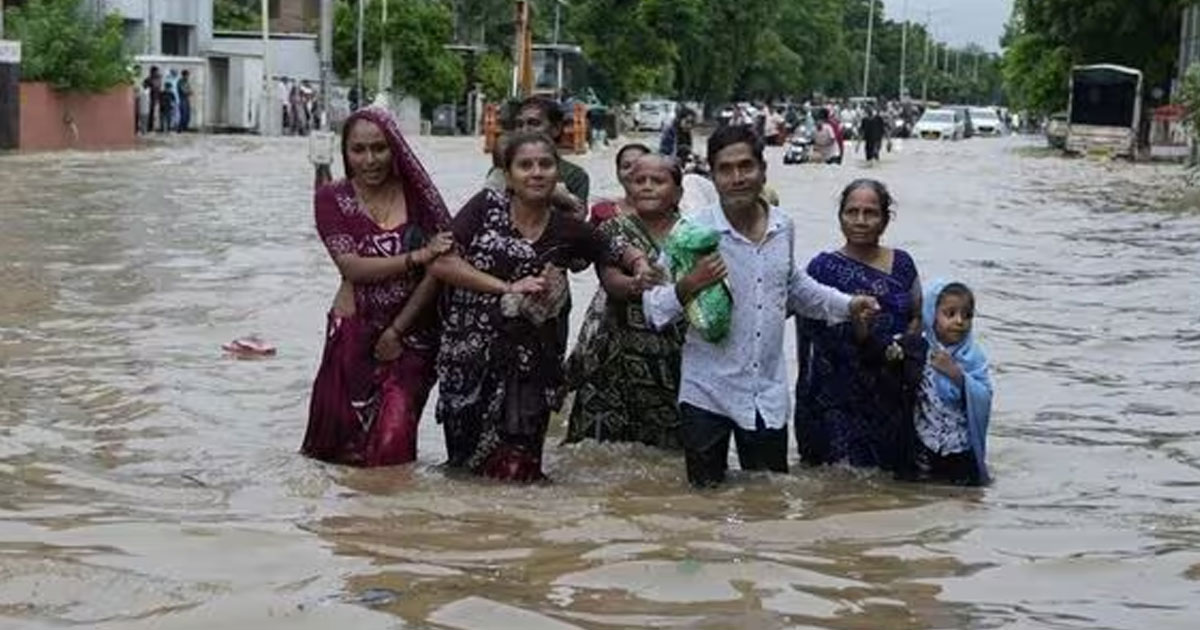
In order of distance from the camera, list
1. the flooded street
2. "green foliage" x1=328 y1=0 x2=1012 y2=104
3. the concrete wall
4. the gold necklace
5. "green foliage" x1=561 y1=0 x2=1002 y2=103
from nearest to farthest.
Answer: the flooded street
the gold necklace
the concrete wall
"green foliage" x1=328 y1=0 x2=1012 y2=104
"green foliage" x1=561 y1=0 x2=1002 y2=103

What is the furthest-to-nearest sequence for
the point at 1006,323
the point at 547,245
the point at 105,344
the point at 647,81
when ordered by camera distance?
the point at 647,81 < the point at 1006,323 < the point at 105,344 < the point at 547,245

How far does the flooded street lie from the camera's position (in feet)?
18.1

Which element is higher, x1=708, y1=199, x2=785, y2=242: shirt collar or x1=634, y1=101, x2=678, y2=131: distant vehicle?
x1=708, y1=199, x2=785, y2=242: shirt collar

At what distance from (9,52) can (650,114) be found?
3987 centimetres

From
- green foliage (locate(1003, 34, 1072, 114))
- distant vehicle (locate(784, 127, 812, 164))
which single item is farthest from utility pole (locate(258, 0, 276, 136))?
green foliage (locate(1003, 34, 1072, 114))

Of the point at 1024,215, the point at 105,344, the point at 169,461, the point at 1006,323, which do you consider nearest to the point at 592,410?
the point at 169,461

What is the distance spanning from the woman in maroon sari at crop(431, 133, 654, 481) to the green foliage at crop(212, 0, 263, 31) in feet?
195

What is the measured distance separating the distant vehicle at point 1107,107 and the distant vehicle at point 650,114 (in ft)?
64.5

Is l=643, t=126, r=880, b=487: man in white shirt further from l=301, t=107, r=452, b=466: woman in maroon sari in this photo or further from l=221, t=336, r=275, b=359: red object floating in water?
l=221, t=336, r=275, b=359: red object floating in water

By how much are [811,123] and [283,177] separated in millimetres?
17076

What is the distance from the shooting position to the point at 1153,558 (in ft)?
21.0

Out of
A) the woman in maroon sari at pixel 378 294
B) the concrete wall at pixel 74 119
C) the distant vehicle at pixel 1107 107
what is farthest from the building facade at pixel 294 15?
the woman in maroon sari at pixel 378 294

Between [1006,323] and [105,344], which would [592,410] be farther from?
[1006,323]

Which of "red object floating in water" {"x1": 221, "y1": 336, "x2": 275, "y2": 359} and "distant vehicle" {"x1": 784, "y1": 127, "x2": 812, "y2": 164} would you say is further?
"distant vehicle" {"x1": 784, "y1": 127, "x2": 812, "y2": 164}
